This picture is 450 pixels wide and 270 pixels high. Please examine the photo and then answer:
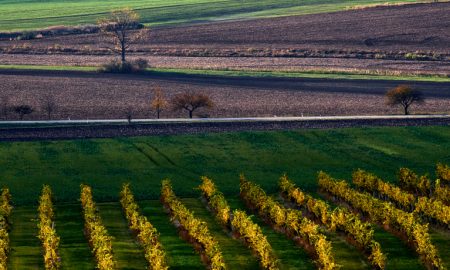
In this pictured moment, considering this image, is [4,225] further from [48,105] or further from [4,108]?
[4,108]

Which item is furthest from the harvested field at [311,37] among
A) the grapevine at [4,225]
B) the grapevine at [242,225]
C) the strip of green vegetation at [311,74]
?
the grapevine at [4,225]

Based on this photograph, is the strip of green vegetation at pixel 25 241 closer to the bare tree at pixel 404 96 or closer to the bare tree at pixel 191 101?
the bare tree at pixel 191 101

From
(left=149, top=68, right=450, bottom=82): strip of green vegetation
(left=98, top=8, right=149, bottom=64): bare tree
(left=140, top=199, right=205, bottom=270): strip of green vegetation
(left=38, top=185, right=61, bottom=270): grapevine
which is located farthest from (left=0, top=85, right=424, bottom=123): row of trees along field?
(left=98, top=8, right=149, bottom=64): bare tree

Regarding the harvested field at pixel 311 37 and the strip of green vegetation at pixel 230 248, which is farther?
the harvested field at pixel 311 37

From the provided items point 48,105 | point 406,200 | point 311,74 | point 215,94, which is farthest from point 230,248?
point 311,74

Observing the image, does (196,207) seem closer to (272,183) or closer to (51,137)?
(272,183)
